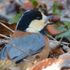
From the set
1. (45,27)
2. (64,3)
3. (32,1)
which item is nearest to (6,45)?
(45,27)

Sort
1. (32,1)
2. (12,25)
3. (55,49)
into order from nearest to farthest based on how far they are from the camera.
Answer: (55,49) < (12,25) < (32,1)

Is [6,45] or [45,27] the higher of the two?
[45,27]

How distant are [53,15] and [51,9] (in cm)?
25

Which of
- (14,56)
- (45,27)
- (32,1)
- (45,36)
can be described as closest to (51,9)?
(32,1)

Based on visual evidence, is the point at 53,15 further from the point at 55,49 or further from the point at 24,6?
the point at 55,49

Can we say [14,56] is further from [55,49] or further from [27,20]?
[27,20]

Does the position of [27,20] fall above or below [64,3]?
below

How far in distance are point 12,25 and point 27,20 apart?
0.13 meters

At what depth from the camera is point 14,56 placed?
9.66 feet

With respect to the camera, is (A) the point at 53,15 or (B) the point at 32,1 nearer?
(A) the point at 53,15

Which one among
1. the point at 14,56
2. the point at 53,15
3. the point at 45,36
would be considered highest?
the point at 53,15

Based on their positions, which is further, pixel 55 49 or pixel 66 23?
pixel 66 23

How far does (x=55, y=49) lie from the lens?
3158mm

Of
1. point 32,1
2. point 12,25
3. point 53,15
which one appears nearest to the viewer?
point 12,25
